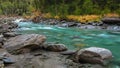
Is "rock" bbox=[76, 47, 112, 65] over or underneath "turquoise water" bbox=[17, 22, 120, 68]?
over

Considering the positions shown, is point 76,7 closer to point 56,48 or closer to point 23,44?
point 56,48

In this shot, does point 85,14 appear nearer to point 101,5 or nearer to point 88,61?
point 101,5

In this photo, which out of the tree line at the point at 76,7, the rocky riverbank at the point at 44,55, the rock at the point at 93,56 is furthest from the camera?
the tree line at the point at 76,7

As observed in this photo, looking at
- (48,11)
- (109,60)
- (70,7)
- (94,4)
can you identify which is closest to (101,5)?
(94,4)

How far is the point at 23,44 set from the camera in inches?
594

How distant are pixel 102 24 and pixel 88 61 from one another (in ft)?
69.7

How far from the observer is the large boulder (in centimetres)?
1493

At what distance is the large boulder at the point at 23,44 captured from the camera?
49.0 feet

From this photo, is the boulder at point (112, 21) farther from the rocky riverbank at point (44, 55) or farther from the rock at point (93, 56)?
the rock at point (93, 56)

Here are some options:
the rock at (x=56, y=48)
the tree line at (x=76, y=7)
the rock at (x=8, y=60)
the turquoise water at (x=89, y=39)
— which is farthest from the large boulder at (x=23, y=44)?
the tree line at (x=76, y=7)

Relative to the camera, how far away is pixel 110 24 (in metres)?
33.5

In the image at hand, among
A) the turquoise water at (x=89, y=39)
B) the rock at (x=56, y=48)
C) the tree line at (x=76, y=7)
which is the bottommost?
the tree line at (x=76, y=7)

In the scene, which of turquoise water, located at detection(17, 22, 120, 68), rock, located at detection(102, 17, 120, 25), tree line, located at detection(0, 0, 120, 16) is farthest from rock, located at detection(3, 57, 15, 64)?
tree line, located at detection(0, 0, 120, 16)

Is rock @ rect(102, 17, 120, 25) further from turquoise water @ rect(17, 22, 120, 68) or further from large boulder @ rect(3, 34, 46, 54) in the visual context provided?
large boulder @ rect(3, 34, 46, 54)
